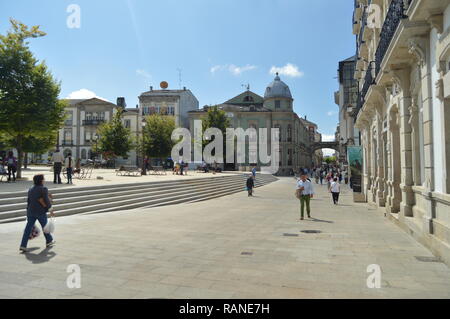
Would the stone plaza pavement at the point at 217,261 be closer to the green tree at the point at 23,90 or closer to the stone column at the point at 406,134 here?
the stone column at the point at 406,134

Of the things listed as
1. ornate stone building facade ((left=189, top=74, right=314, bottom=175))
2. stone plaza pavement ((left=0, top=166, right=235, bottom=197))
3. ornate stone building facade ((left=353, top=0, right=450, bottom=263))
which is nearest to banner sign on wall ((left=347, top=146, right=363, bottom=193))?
ornate stone building facade ((left=353, top=0, right=450, bottom=263))

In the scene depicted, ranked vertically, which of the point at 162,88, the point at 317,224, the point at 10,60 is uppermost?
the point at 162,88

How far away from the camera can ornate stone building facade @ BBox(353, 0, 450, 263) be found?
5930 mm

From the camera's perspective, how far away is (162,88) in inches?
2371

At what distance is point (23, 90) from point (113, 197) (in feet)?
26.4

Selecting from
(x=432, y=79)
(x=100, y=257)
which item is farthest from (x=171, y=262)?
(x=432, y=79)

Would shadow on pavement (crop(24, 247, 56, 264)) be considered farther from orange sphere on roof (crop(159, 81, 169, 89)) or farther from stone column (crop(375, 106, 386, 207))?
orange sphere on roof (crop(159, 81, 169, 89))

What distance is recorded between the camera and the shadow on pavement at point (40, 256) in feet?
18.3

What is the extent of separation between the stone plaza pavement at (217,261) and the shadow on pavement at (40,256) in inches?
0.7

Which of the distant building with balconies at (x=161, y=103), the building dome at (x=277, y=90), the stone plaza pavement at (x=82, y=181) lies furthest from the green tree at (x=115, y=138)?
the building dome at (x=277, y=90)

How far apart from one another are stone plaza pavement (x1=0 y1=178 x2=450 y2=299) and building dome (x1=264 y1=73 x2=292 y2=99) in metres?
50.7

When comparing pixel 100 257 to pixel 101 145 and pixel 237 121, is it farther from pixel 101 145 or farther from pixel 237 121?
pixel 237 121

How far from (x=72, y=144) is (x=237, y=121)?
30344 millimetres
